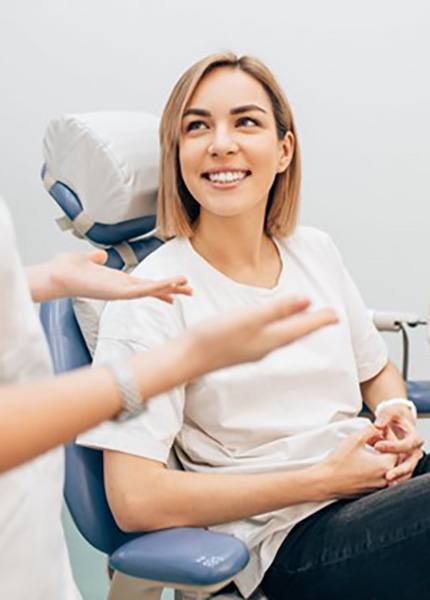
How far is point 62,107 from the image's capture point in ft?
8.14

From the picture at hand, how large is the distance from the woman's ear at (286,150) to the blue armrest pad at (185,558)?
76 centimetres

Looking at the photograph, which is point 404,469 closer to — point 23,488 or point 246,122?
point 246,122

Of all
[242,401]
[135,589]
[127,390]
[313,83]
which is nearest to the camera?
[127,390]

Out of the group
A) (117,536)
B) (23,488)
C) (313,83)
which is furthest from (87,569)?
(23,488)

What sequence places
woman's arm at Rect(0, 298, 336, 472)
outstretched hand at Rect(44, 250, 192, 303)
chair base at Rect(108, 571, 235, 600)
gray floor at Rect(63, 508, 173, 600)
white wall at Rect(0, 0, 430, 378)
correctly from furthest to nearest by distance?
white wall at Rect(0, 0, 430, 378), gray floor at Rect(63, 508, 173, 600), chair base at Rect(108, 571, 235, 600), outstretched hand at Rect(44, 250, 192, 303), woman's arm at Rect(0, 298, 336, 472)

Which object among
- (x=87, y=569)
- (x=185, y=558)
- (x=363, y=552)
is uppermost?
(x=185, y=558)

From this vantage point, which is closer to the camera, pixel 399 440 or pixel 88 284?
pixel 88 284

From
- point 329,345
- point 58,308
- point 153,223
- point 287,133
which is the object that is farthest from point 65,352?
point 287,133

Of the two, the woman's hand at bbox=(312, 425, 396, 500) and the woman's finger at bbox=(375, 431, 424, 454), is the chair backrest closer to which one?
the woman's hand at bbox=(312, 425, 396, 500)

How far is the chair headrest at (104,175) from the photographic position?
5.30 ft

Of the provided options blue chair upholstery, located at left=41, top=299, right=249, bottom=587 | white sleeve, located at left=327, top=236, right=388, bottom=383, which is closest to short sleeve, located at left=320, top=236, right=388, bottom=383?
white sleeve, located at left=327, top=236, right=388, bottom=383

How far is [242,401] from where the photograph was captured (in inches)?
57.6

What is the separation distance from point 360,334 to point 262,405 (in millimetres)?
321

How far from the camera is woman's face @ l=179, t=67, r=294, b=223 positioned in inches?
60.9
